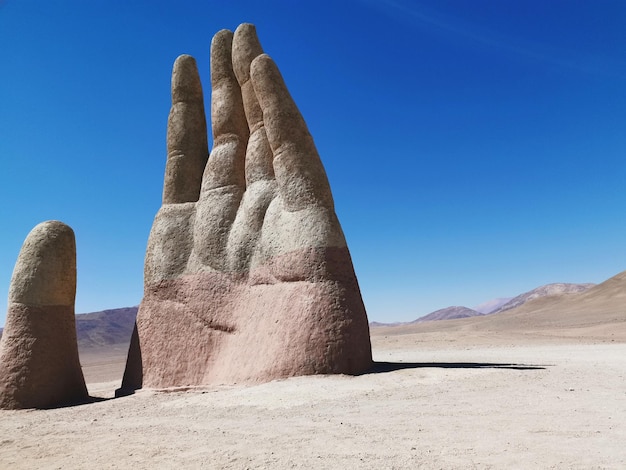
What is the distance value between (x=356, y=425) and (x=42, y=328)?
821cm

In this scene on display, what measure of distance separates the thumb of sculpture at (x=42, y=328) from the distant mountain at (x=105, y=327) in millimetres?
77946

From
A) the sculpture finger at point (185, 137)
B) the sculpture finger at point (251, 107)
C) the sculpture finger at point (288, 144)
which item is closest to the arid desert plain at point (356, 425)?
the sculpture finger at point (288, 144)

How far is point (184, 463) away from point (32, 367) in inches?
289

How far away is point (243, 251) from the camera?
12.0 meters

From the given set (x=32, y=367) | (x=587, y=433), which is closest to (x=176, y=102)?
(x=32, y=367)

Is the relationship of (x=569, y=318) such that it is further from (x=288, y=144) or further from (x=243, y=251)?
(x=288, y=144)

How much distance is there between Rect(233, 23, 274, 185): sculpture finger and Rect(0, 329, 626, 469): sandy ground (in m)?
5.22

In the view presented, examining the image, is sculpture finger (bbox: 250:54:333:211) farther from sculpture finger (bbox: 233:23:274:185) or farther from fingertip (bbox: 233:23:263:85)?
fingertip (bbox: 233:23:263:85)

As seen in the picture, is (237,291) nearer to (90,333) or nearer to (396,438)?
(396,438)

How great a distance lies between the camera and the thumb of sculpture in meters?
10.8

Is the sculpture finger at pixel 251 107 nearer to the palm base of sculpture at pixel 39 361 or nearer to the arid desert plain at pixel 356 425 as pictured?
the arid desert plain at pixel 356 425

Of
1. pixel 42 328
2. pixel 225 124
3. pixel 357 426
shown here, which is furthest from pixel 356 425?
pixel 225 124

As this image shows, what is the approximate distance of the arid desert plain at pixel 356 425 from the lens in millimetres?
4945

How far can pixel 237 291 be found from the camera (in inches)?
465
